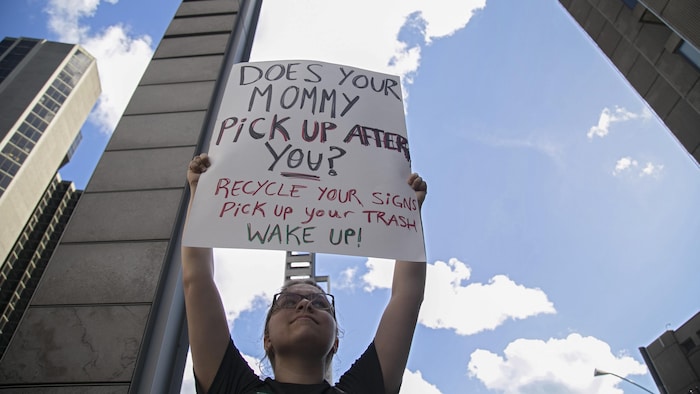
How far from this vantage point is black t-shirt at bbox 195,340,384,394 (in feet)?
5.40

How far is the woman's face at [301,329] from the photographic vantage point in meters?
1.74

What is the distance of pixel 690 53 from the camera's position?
891cm

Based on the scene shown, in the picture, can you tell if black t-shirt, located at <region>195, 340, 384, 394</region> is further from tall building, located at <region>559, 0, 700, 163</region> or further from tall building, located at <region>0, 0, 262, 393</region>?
tall building, located at <region>559, 0, 700, 163</region>

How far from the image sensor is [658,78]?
11.1m

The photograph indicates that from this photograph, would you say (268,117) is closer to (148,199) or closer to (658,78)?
(148,199)

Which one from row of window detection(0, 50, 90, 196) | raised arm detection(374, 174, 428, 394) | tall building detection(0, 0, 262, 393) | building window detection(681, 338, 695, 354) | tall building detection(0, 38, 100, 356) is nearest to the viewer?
raised arm detection(374, 174, 428, 394)

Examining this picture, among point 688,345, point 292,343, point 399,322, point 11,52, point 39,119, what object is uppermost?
point 11,52

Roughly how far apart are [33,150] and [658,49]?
109 metres

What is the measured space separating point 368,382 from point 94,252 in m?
2.31

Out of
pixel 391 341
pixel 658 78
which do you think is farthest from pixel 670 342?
pixel 391 341

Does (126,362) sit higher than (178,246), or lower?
lower

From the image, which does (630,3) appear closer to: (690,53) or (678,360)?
(690,53)

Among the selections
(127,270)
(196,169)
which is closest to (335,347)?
(196,169)

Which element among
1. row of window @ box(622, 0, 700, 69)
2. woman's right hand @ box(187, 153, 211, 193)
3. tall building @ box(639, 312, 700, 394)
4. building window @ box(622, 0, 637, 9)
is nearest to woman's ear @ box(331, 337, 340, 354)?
woman's right hand @ box(187, 153, 211, 193)
